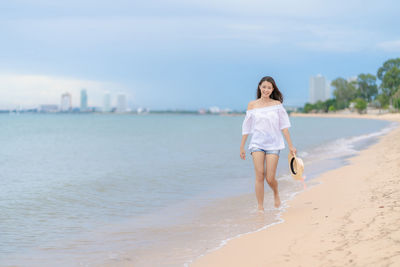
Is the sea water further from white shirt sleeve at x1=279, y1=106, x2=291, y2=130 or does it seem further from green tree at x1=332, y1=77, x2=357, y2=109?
green tree at x1=332, y1=77, x2=357, y2=109

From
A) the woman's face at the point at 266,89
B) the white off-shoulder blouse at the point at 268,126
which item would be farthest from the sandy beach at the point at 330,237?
the woman's face at the point at 266,89

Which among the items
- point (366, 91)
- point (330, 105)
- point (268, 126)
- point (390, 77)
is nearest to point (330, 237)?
point (268, 126)

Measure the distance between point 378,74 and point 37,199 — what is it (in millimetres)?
132952

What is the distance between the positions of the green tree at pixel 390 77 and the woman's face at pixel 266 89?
393ft

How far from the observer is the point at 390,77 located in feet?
380

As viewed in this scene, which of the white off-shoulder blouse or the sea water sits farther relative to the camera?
the white off-shoulder blouse

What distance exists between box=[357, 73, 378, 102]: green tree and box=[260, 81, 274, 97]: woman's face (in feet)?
513

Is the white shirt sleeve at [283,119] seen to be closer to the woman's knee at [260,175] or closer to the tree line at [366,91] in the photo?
the woman's knee at [260,175]

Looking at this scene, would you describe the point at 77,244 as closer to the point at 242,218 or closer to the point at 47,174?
the point at 242,218

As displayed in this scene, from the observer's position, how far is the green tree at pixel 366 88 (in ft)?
491

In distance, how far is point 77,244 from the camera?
16.7 ft

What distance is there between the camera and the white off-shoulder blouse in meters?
5.68

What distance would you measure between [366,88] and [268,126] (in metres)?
159

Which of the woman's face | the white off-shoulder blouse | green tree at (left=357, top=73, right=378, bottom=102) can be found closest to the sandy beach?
the white off-shoulder blouse
